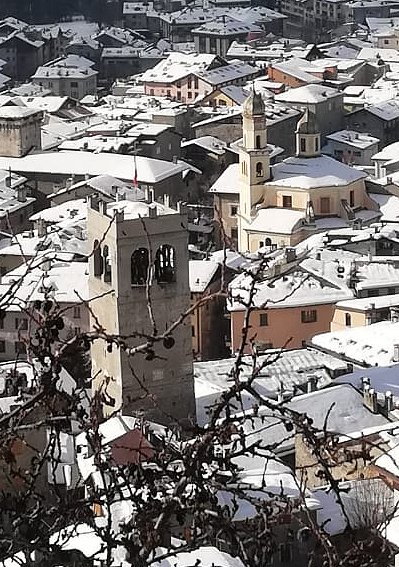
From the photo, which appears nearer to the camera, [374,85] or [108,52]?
[374,85]

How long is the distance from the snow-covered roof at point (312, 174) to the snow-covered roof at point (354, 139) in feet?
24.2

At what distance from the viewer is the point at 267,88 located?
4122cm

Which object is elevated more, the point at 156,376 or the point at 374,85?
the point at 156,376

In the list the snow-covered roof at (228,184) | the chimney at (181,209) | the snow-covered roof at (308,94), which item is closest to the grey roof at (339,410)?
the chimney at (181,209)

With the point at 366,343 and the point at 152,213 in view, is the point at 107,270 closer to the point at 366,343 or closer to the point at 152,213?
the point at 152,213

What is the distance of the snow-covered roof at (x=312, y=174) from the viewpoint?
25.4 m

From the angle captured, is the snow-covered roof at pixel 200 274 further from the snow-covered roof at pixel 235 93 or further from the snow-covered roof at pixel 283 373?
the snow-covered roof at pixel 235 93

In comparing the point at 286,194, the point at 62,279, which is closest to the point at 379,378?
the point at 62,279

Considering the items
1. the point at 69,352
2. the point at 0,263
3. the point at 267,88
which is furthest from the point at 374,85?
the point at 69,352

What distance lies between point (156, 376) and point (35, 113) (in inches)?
781

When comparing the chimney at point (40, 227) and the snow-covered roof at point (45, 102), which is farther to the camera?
the snow-covered roof at point (45, 102)

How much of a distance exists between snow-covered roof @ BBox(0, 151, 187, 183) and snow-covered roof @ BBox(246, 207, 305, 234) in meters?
3.75

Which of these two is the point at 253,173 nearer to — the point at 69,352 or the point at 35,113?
the point at 35,113

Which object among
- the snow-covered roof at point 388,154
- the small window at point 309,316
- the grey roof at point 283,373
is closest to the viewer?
the grey roof at point 283,373
